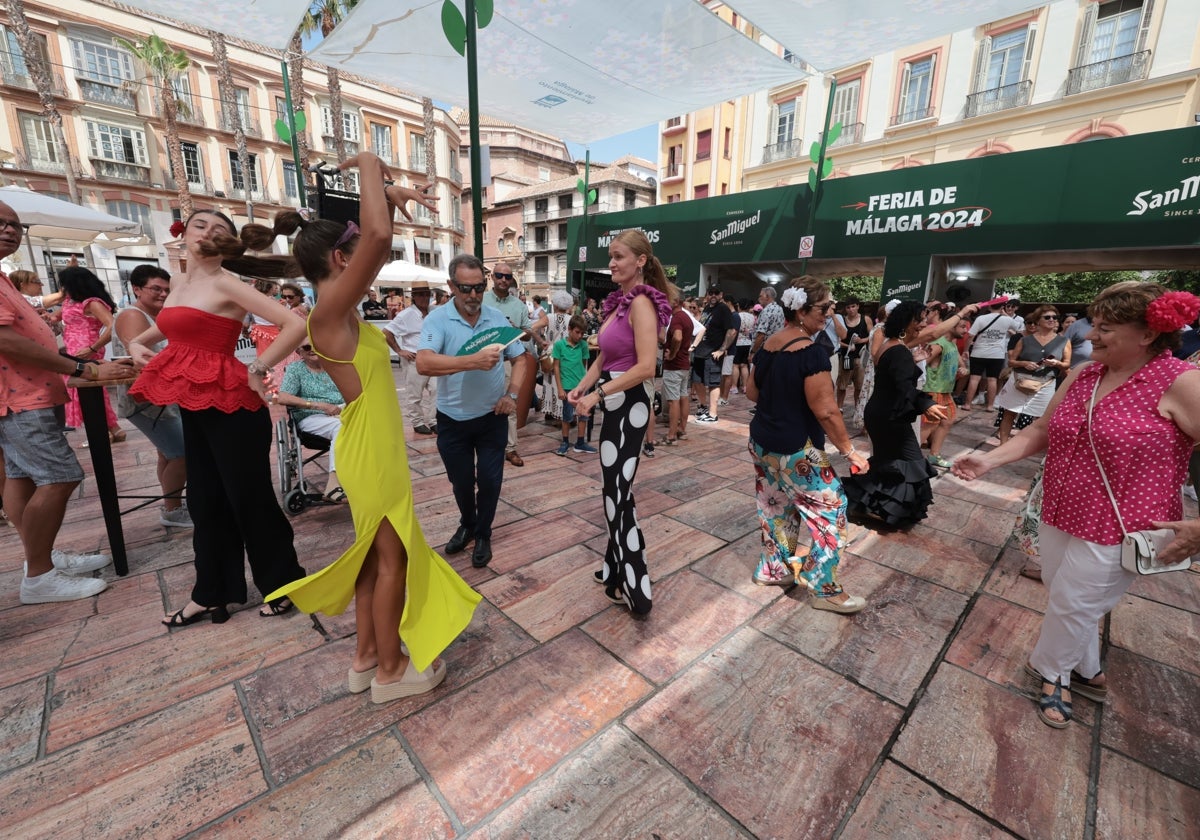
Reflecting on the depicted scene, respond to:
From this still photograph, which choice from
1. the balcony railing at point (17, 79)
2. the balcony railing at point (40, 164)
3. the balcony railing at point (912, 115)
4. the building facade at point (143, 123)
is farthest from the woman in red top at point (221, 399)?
the balcony railing at point (17, 79)

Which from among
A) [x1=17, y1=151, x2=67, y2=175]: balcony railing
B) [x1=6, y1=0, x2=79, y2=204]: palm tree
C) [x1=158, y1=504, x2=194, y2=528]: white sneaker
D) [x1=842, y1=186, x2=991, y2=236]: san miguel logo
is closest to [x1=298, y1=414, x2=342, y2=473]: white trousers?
A: [x1=158, y1=504, x2=194, y2=528]: white sneaker

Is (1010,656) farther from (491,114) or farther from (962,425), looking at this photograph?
(491,114)

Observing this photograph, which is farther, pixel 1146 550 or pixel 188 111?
pixel 188 111

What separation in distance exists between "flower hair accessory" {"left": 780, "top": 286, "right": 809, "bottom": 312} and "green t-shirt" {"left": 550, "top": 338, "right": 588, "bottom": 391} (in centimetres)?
349

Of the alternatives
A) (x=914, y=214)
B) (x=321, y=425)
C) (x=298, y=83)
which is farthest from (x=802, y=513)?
(x=298, y=83)

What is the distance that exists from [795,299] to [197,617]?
359 cm

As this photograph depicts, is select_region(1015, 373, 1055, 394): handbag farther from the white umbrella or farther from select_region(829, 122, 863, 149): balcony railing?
select_region(829, 122, 863, 149): balcony railing

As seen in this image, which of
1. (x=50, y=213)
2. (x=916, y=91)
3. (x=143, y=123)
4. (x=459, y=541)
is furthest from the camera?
(x=143, y=123)

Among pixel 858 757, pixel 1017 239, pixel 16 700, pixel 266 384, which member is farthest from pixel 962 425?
pixel 16 700

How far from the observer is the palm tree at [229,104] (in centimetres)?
2288

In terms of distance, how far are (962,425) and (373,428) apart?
859 cm

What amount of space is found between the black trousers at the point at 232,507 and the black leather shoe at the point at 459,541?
36.2 inches

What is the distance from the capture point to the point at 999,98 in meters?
18.8

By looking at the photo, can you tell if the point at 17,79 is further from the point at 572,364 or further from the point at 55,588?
the point at 55,588
